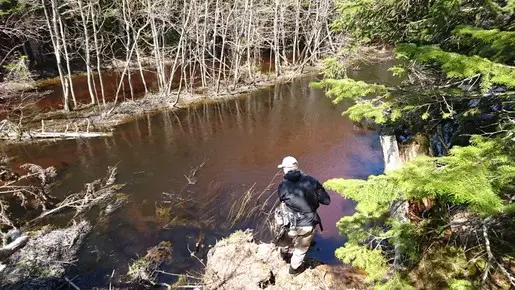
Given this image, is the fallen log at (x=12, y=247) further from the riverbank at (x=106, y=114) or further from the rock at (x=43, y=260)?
the riverbank at (x=106, y=114)

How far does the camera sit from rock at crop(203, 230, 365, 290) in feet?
19.5

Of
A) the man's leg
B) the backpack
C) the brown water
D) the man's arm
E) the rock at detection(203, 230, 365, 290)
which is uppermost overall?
the man's arm

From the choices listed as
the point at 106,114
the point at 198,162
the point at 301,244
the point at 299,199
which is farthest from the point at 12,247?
the point at 106,114

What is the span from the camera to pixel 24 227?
8969 mm

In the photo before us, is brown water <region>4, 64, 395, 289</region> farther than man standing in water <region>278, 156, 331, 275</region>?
Yes

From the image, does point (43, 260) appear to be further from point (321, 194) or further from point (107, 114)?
point (107, 114)

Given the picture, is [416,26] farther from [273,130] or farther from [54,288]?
[273,130]

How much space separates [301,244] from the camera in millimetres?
5727

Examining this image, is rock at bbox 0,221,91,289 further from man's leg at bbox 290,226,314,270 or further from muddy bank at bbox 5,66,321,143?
muddy bank at bbox 5,66,321,143

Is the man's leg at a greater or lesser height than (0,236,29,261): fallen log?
greater

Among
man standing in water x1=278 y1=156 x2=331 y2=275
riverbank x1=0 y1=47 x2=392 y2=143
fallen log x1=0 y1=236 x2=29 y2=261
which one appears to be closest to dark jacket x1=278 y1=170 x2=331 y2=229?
man standing in water x1=278 y1=156 x2=331 y2=275

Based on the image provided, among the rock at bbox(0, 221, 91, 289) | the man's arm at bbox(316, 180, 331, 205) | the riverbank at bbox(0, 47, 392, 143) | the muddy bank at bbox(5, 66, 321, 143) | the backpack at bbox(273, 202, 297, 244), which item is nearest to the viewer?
the man's arm at bbox(316, 180, 331, 205)

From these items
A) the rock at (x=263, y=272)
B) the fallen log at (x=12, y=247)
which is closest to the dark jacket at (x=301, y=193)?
the rock at (x=263, y=272)

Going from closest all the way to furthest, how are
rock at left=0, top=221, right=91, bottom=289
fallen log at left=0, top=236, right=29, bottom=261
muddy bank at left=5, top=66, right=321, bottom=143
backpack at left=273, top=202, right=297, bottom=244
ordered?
backpack at left=273, top=202, right=297, bottom=244 < rock at left=0, top=221, right=91, bottom=289 < fallen log at left=0, top=236, right=29, bottom=261 < muddy bank at left=5, top=66, right=321, bottom=143
